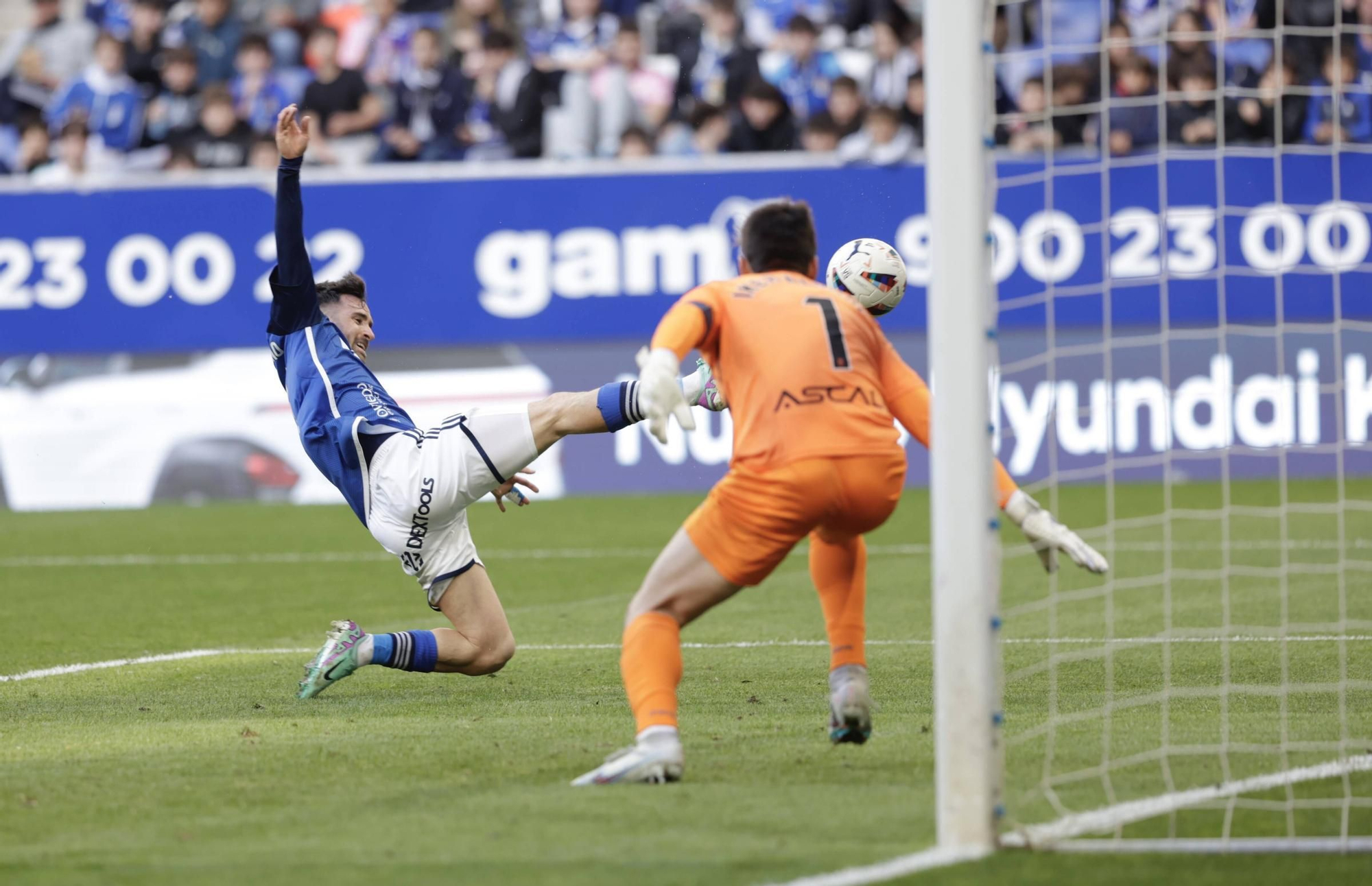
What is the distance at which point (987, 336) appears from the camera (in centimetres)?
435

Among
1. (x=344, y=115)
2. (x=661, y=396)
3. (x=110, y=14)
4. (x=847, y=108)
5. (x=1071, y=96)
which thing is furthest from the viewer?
(x=110, y=14)

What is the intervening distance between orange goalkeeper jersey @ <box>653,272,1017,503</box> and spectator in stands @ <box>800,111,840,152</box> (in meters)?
11.2

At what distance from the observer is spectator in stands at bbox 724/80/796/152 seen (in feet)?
54.6

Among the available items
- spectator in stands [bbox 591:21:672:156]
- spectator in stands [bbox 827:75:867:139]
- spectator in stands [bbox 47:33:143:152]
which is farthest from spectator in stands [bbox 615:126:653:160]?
spectator in stands [bbox 47:33:143:152]

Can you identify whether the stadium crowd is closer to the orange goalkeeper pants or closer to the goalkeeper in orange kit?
the goalkeeper in orange kit

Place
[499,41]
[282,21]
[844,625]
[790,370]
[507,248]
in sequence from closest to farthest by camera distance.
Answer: [790,370] < [844,625] < [507,248] < [499,41] < [282,21]

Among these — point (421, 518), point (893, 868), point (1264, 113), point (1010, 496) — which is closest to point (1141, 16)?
point (1264, 113)

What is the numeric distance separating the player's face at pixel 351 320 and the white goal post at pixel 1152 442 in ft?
8.67

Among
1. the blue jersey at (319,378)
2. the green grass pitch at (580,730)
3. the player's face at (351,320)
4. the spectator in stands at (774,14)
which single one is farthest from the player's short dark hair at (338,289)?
the spectator in stands at (774,14)

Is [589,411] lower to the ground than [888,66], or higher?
lower

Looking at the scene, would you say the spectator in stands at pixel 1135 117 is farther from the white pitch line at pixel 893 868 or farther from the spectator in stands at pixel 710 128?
the white pitch line at pixel 893 868

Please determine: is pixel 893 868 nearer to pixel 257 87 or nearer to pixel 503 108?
pixel 503 108

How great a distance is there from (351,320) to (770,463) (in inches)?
109

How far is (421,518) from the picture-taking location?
6.73 metres
